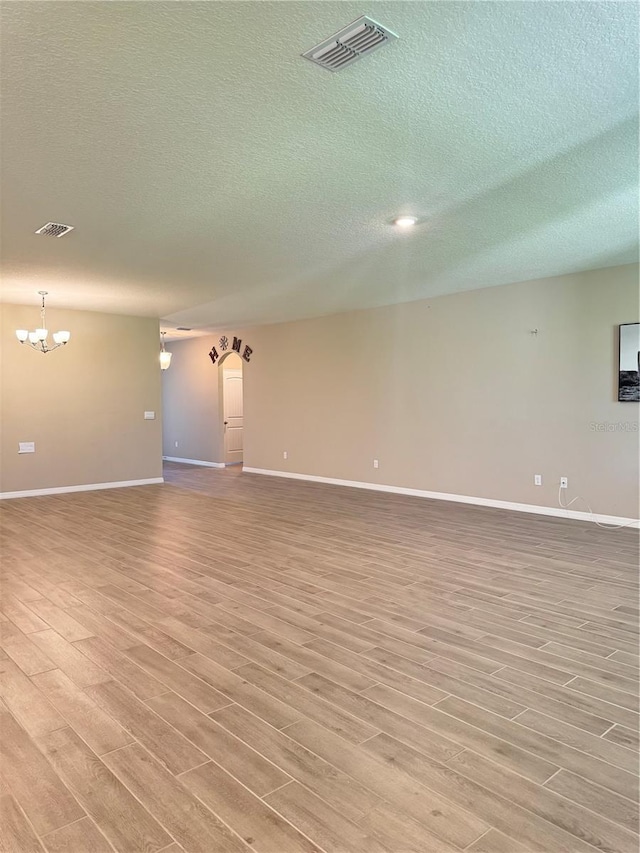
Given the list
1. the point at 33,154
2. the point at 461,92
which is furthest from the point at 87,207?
the point at 461,92

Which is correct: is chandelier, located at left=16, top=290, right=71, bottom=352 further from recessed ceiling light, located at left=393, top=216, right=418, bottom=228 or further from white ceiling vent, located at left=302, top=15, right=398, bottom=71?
white ceiling vent, located at left=302, top=15, right=398, bottom=71

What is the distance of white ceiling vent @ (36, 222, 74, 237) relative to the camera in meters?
4.33

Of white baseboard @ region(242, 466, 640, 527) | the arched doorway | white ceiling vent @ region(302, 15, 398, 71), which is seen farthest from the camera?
the arched doorway

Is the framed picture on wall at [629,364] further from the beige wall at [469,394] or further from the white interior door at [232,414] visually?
the white interior door at [232,414]

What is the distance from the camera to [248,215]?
13.8 ft

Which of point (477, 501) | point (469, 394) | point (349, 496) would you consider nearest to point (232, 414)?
point (349, 496)

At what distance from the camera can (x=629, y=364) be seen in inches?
230

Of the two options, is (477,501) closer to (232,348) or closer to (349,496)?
(349,496)

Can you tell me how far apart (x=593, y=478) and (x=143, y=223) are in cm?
515

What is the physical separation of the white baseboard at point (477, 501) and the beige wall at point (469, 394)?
7cm

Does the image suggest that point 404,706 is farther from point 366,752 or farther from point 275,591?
point 275,591

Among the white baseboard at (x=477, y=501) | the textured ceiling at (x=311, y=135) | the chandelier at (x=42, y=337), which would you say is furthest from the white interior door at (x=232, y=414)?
the textured ceiling at (x=311, y=135)

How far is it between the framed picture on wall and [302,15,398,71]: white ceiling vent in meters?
4.69

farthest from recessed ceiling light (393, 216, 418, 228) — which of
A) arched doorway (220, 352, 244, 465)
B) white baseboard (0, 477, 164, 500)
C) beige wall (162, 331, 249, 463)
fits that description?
arched doorway (220, 352, 244, 465)
